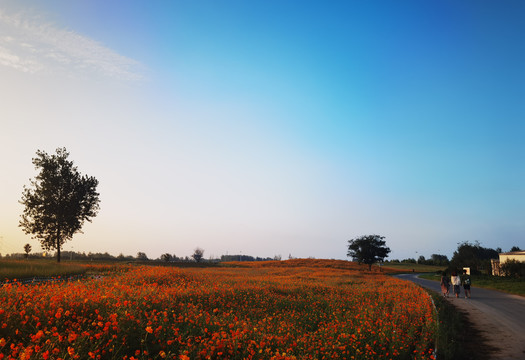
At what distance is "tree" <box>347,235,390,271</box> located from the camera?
72000 millimetres

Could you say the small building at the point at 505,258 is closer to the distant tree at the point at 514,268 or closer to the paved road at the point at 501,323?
the distant tree at the point at 514,268

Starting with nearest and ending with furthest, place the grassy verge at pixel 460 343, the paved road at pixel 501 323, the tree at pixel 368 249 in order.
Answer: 1. the grassy verge at pixel 460 343
2. the paved road at pixel 501 323
3. the tree at pixel 368 249

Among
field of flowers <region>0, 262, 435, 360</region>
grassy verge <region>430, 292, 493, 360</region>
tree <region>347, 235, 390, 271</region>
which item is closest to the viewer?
field of flowers <region>0, 262, 435, 360</region>

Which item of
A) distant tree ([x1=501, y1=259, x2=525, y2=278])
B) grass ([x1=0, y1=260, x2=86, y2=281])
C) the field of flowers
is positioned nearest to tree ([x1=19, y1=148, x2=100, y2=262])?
grass ([x1=0, y1=260, x2=86, y2=281])

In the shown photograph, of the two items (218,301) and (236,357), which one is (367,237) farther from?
(236,357)

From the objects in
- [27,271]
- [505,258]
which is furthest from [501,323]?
[505,258]

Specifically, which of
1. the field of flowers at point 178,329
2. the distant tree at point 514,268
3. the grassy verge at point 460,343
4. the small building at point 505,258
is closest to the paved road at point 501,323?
the grassy verge at point 460,343

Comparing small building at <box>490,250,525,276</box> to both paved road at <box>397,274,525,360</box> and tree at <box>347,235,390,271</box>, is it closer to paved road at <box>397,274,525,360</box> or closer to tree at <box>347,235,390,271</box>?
tree at <box>347,235,390,271</box>

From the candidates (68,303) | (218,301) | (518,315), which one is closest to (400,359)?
(218,301)

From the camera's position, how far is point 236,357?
738 cm

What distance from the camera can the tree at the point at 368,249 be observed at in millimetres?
Answer: 72000

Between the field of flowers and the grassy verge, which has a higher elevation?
the field of flowers

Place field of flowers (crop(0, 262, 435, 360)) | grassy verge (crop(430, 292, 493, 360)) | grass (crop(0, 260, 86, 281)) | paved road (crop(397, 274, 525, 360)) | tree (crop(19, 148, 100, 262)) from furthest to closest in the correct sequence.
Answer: tree (crop(19, 148, 100, 262)), grass (crop(0, 260, 86, 281)), paved road (crop(397, 274, 525, 360)), grassy verge (crop(430, 292, 493, 360)), field of flowers (crop(0, 262, 435, 360))

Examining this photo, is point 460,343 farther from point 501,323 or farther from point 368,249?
point 368,249
